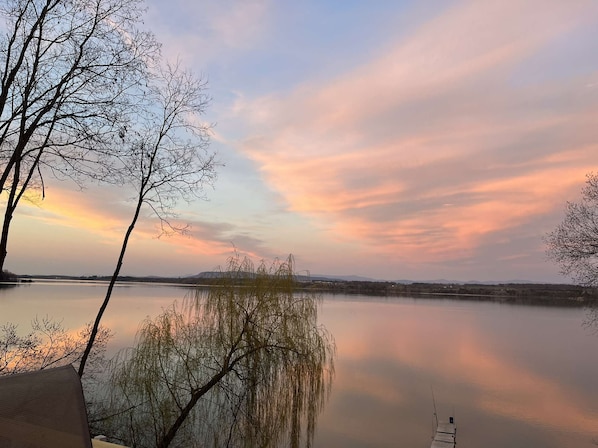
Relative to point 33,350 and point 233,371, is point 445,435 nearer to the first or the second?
point 233,371

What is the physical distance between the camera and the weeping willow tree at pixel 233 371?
8312 mm

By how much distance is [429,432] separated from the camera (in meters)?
12.8

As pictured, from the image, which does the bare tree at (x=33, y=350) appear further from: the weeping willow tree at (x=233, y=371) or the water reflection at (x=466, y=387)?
the water reflection at (x=466, y=387)

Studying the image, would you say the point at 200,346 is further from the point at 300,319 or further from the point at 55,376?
the point at 55,376

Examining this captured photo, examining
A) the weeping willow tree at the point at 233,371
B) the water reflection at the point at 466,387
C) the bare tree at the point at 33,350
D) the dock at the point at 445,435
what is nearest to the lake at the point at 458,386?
the water reflection at the point at 466,387

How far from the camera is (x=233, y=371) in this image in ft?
28.4

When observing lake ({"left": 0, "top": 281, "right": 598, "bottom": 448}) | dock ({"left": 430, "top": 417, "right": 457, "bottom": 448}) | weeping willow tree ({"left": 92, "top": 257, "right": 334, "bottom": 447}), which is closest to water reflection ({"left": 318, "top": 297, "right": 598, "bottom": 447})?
lake ({"left": 0, "top": 281, "right": 598, "bottom": 448})

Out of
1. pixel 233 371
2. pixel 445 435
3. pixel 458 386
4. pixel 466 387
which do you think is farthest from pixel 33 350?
pixel 466 387

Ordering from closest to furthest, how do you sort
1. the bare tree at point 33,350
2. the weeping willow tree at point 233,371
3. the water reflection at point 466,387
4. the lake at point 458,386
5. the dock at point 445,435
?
1. the bare tree at point 33,350
2. the weeping willow tree at point 233,371
3. the dock at point 445,435
4. the lake at point 458,386
5. the water reflection at point 466,387

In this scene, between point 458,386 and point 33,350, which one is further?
point 458,386

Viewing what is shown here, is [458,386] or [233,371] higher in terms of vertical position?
[233,371]

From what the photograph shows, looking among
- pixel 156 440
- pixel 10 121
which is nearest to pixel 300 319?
pixel 156 440

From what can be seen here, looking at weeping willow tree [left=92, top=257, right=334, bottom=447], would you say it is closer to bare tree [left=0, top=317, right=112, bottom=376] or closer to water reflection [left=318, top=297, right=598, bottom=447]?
bare tree [left=0, top=317, right=112, bottom=376]

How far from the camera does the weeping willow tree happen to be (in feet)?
27.3
